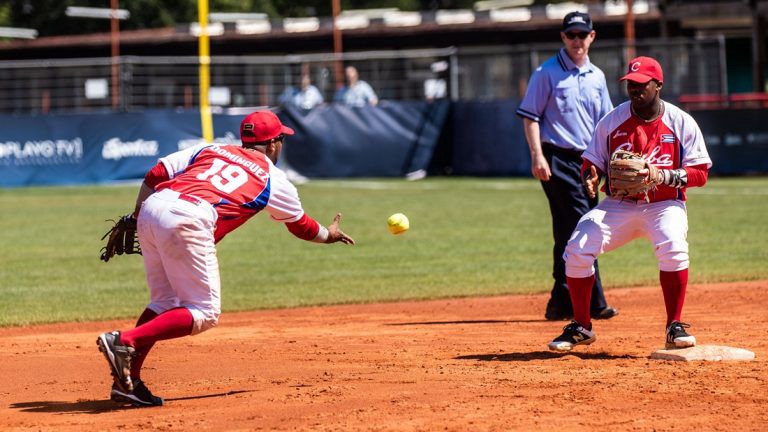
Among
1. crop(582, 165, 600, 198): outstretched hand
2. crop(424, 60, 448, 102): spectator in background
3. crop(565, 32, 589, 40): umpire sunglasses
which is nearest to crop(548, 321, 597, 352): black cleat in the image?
crop(582, 165, 600, 198): outstretched hand

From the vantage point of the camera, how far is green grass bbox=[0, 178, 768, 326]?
11484 mm

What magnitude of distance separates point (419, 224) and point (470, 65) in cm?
1052

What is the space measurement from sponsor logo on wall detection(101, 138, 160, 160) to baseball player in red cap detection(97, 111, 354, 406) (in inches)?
730

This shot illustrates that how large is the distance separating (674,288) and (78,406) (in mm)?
3676

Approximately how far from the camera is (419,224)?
56.4 ft

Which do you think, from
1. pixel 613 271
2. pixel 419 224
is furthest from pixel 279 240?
pixel 613 271

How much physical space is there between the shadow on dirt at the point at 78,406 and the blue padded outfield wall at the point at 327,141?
60.1 ft

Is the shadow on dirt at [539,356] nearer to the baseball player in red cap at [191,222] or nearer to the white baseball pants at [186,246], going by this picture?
the baseball player in red cap at [191,222]

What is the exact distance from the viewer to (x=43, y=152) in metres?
25.0

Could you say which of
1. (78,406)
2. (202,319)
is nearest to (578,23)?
(202,319)

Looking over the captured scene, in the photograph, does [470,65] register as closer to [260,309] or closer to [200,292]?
[260,309]

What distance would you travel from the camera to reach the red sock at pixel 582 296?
7.67m

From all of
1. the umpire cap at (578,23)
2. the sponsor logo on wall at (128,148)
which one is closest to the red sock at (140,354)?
the umpire cap at (578,23)

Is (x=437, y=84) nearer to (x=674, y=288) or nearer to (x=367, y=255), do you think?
(x=367, y=255)
